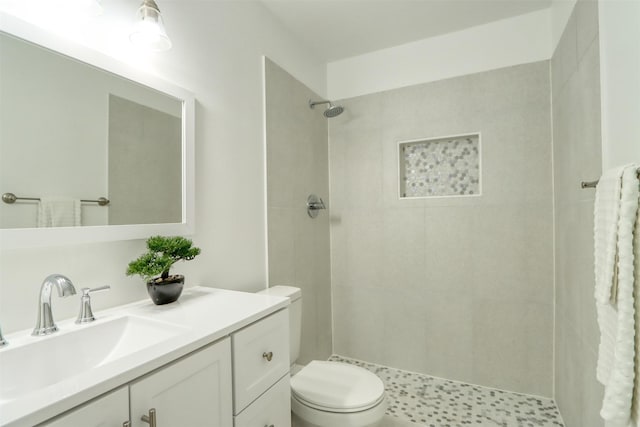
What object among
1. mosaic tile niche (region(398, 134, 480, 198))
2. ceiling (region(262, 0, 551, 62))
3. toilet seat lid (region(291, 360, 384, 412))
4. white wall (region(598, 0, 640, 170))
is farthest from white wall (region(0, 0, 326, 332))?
white wall (region(598, 0, 640, 170))

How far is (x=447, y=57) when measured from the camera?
90.7 inches

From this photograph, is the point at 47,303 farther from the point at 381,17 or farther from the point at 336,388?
the point at 381,17

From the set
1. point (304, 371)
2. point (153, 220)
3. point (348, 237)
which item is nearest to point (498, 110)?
point (348, 237)

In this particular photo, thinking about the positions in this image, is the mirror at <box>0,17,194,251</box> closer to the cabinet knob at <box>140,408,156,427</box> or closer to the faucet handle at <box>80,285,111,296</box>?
the faucet handle at <box>80,285,111,296</box>

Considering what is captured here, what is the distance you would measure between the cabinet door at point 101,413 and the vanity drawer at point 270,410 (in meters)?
0.39

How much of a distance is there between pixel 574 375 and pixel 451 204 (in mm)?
1163

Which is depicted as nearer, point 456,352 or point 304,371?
point 304,371

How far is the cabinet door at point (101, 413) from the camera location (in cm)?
56

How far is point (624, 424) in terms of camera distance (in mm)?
784

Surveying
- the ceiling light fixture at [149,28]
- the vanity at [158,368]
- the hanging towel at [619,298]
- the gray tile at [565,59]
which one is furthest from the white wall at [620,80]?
the ceiling light fixture at [149,28]

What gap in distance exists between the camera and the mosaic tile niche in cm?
229

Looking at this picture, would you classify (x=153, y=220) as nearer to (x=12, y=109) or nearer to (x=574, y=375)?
(x=12, y=109)

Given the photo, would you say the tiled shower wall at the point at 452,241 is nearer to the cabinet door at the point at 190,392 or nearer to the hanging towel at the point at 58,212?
the cabinet door at the point at 190,392

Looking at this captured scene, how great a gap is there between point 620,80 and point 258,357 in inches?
58.2
